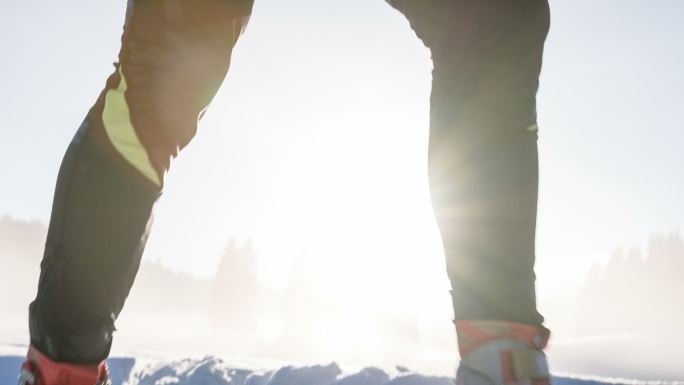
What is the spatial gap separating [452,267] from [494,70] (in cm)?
33

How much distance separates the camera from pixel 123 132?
0.89m

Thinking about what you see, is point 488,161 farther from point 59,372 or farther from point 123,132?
point 59,372

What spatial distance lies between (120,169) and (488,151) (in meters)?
0.66

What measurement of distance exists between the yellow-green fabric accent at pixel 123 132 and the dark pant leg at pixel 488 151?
21.1 inches

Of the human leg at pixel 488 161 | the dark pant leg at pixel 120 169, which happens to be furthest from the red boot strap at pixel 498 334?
the dark pant leg at pixel 120 169

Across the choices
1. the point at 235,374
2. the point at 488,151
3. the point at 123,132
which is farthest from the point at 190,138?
the point at 235,374

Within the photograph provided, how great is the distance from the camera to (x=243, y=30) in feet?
3.63

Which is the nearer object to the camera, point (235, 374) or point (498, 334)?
point (498, 334)

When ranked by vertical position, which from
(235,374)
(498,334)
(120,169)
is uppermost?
(120,169)

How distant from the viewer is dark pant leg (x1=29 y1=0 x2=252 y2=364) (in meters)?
0.83

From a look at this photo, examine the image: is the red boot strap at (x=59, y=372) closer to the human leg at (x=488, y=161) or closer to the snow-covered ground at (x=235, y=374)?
the human leg at (x=488, y=161)

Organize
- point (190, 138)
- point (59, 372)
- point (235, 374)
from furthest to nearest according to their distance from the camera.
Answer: point (235, 374) < point (190, 138) < point (59, 372)

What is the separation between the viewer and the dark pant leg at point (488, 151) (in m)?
0.71

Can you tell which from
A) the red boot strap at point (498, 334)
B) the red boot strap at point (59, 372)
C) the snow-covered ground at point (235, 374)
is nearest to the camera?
the red boot strap at point (498, 334)
